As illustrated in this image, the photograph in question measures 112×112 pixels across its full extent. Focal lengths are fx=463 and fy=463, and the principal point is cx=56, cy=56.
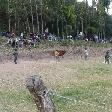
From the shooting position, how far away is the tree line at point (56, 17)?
6831cm

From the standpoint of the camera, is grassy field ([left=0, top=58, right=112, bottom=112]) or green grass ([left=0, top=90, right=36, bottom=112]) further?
grassy field ([left=0, top=58, right=112, bottom=112])

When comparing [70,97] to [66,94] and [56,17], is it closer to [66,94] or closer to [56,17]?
[66,94]

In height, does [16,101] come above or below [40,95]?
below

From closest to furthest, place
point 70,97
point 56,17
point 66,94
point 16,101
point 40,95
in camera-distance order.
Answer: point 40,95 → point 16,101 → point 70,97 → point 66,94 → point 56,17

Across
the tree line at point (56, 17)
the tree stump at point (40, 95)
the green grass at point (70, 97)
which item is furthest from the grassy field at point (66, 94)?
the tree line at point (56, 17)

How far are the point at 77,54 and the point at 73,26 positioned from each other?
19.6 m

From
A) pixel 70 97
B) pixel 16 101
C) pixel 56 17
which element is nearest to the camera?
pixel 16 101

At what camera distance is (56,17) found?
238ft

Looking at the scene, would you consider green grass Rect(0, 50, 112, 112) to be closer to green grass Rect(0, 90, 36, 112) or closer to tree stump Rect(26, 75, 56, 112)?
green grass Rect(0, 90, 36, 112)

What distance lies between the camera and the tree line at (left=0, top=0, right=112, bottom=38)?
224 feet

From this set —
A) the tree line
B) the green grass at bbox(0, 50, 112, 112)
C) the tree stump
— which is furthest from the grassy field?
the tree line

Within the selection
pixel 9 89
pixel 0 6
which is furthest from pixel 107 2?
pixel 9 89

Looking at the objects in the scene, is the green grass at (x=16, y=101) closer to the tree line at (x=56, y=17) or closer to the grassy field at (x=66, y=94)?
the grassy field at (x=66, y=94)

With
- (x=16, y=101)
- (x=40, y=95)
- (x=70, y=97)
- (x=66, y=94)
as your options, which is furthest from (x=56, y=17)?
(x=40, y=95)
